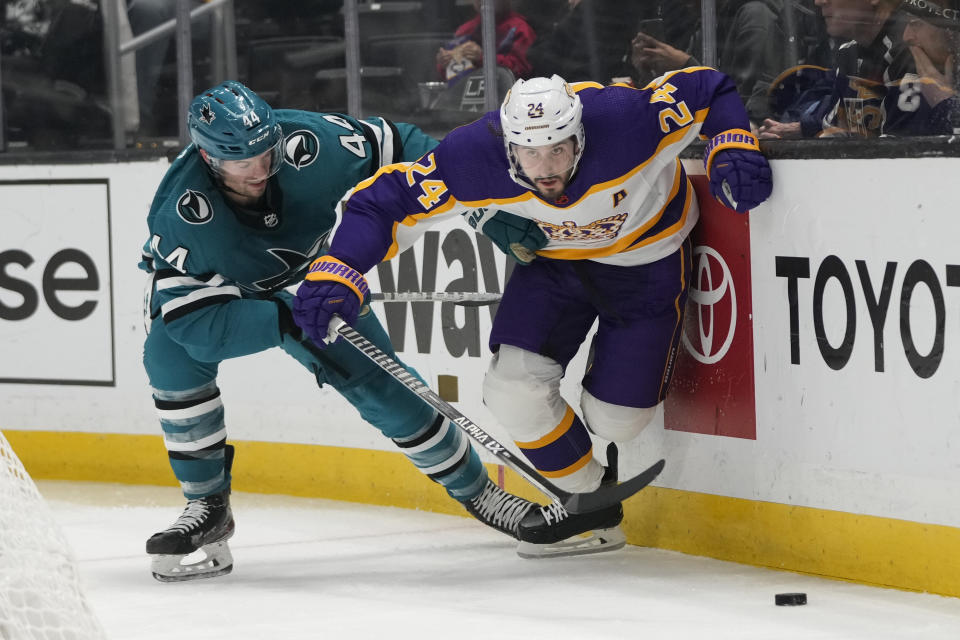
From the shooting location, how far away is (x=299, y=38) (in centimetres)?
454

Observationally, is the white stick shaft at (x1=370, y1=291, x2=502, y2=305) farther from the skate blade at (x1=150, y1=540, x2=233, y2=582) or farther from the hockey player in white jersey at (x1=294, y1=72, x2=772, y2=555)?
the skate blade at (x1=150, y1=540, x2=233, y2=582)

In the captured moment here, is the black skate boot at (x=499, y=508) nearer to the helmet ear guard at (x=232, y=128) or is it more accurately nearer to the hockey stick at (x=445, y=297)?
the hockey stick at (x=445, y=297)

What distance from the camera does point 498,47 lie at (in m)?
4.14

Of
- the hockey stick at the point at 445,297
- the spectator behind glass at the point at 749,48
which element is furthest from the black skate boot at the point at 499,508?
the spectator behind glass at the point at 749,48

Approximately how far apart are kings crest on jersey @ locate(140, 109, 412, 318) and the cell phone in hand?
716mm

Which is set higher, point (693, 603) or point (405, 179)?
point (405, 179)

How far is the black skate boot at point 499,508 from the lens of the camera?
3.54 m

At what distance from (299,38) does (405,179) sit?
1.51 metres

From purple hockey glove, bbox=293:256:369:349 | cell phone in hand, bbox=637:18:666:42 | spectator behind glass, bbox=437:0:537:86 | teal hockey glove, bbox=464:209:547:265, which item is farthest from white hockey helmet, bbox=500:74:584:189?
spectator behind glass, bbox=437:0:537:86

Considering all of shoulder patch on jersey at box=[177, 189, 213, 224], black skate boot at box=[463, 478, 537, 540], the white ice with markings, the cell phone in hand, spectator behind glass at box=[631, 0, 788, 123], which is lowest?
the white ice with markings

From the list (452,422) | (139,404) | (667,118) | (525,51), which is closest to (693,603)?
(452,422)

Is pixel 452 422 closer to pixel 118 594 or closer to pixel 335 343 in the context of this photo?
pixel 335 343

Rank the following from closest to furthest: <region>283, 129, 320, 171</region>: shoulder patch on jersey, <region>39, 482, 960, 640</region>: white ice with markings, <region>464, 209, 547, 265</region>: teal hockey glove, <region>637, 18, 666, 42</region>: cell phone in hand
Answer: <region>39, 482, 960, 640</region>: white ice with markings < <region>464, 209, 547, 265</region>: teal hockey glove < <region>283, 129, 320, 171</region>: shoulder patch on jersey < <region>637, 18, 666, 42</region>: cell phone in hand

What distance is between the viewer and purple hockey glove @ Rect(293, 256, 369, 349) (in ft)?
10.2
